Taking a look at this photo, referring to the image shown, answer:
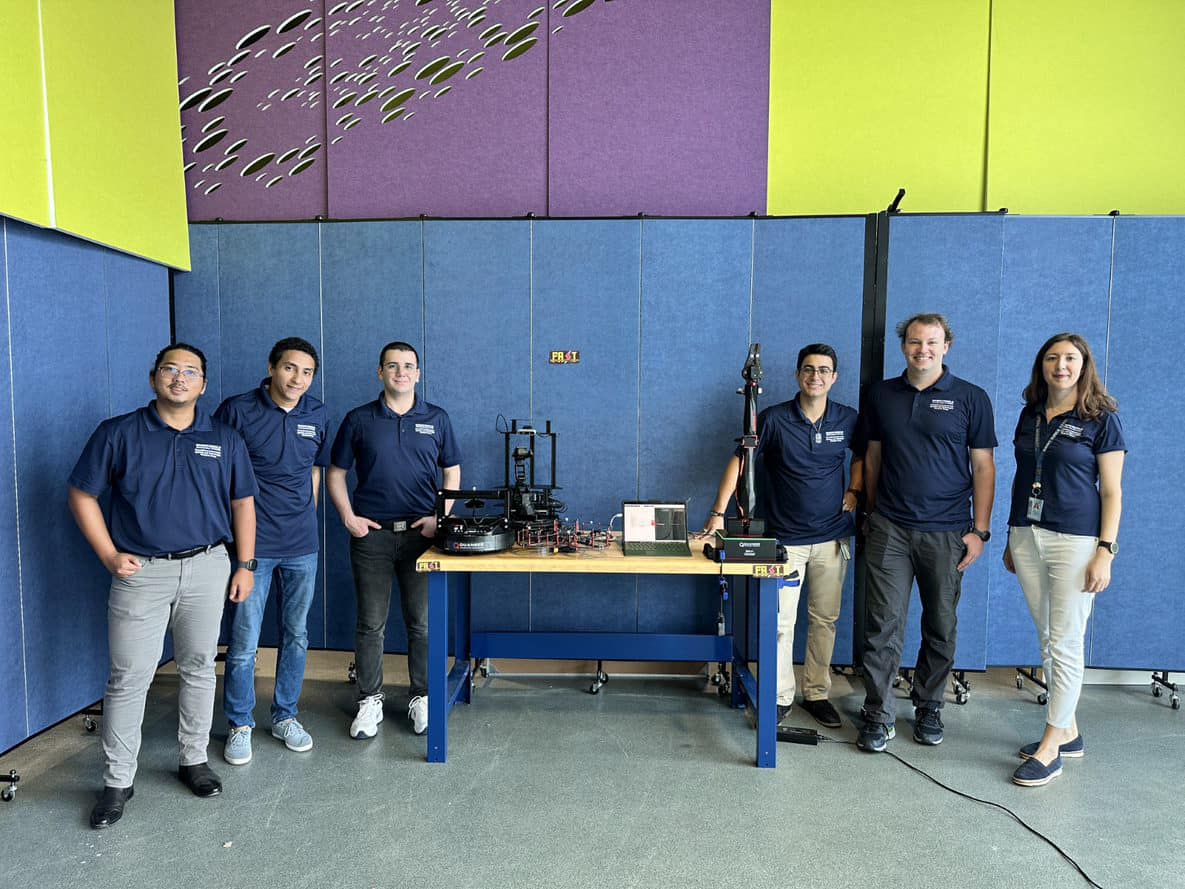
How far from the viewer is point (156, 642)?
269 centimetres

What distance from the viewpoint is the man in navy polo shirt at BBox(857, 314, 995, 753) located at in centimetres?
314

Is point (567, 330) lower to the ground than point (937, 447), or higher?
higher

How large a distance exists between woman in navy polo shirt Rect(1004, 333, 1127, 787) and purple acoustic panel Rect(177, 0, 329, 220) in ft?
13.1

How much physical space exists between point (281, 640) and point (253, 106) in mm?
3189

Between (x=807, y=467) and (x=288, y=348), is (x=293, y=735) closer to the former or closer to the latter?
(x=288, y=348)

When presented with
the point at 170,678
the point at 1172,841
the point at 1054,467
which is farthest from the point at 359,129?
the point at 1172,841

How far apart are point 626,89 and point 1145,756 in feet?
14.1

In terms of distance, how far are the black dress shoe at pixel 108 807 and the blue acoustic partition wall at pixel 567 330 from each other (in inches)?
56.4

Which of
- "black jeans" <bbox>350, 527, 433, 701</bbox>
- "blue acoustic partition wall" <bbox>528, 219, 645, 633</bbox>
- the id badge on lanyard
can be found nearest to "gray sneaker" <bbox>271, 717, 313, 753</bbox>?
"black jeans" <bbox>350, 527, 433, 701</bbox>

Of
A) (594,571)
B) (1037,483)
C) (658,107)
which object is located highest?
(658,107)

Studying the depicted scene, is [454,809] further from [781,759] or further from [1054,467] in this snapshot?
[1054,467]

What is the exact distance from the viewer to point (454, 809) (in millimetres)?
2664

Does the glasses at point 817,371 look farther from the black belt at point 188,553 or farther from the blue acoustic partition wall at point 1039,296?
the black belt at point 188,553

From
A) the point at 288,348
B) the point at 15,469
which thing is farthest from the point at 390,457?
the point at 15,469
